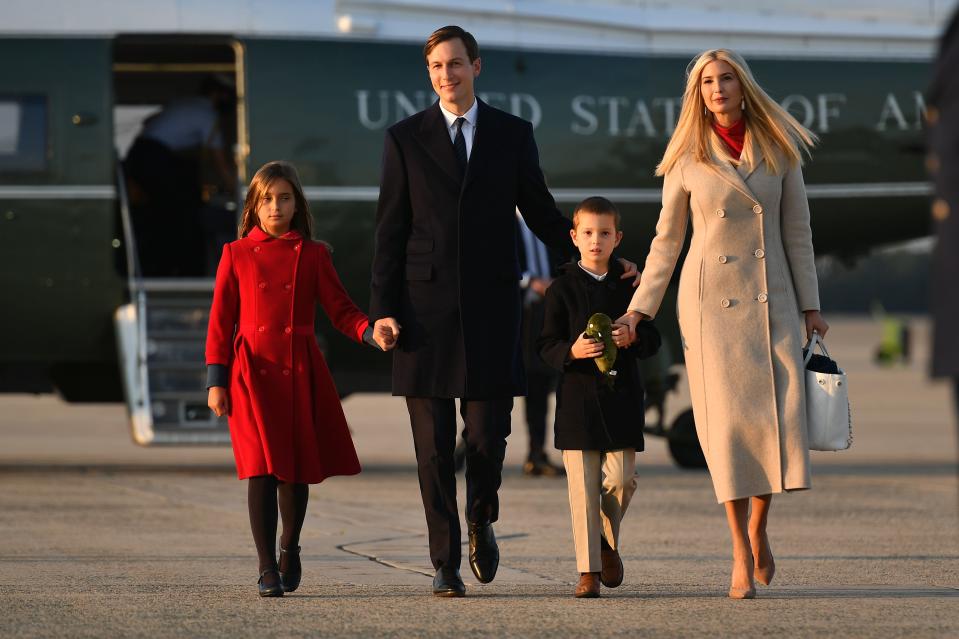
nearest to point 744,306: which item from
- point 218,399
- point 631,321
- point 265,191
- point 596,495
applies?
point 631,321

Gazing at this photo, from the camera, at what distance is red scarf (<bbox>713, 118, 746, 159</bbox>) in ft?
21.2

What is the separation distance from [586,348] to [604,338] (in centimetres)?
7

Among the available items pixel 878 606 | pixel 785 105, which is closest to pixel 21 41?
pixel 785 105

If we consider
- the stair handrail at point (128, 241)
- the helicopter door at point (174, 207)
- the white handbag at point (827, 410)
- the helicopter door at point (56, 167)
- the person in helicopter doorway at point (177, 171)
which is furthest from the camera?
the person in helicopter doorway at point (177, 171)

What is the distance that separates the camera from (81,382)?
40.8ft

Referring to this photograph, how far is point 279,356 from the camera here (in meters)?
6.55

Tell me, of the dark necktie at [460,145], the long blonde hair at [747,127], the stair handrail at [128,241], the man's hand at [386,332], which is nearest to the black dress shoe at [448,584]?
the man's hand at [386,332]

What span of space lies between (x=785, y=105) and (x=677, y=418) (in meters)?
2.28

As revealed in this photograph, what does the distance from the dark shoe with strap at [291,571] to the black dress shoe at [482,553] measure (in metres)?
0.64

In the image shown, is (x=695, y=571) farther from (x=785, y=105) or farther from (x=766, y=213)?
(x=785, y=105)

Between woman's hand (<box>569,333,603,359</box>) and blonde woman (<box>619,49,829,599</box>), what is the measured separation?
149 millimetres

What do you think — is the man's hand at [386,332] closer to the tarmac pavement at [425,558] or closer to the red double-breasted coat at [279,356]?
the red double-breasted coat at [279,356]

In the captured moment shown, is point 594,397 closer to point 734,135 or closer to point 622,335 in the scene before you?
point 622,335

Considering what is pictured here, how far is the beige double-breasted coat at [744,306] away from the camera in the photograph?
20.6 ft
